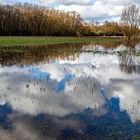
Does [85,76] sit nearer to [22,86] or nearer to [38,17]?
[22,86]

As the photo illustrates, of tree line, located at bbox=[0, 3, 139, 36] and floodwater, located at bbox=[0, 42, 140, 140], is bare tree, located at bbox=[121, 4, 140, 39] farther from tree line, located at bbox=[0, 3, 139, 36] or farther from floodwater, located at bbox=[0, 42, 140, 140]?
floodwater, located at bbox=[0, 42, 140, 140]

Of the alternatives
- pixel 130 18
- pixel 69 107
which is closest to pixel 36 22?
pixel 130 18

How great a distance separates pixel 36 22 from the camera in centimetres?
11788

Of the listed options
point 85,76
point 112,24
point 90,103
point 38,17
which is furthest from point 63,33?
point 90,103

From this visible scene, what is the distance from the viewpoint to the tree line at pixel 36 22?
360ft

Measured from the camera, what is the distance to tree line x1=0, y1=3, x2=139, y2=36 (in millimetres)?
109750

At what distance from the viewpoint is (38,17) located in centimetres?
12169

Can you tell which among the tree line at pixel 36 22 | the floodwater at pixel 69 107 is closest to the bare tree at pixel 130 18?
the tree line at pixel 36 22

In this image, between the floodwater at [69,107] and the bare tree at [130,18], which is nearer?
the floodwater at [69,107]

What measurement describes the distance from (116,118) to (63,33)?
114m

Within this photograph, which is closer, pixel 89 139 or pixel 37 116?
pixel 89 139

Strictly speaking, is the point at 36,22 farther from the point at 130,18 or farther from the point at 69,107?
the point at 69,107

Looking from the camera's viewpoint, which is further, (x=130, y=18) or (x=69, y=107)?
(x=130, y=18)

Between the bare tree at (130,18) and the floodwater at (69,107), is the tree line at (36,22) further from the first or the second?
the floodwater at (69,107)
